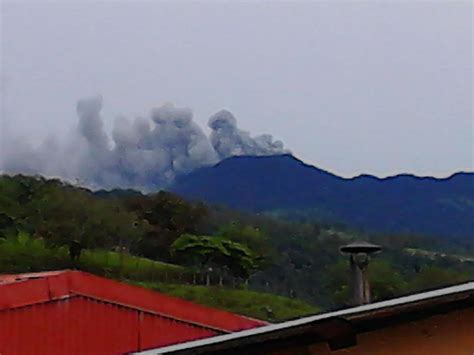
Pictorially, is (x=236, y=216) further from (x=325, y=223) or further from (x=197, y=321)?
(x=197, y=321)

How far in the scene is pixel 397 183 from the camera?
581cm

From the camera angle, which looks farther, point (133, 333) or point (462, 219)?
point (462, 219)

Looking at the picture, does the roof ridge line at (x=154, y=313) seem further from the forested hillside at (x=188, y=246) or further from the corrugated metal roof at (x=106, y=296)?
the forested hillside at (x=188, y=246)

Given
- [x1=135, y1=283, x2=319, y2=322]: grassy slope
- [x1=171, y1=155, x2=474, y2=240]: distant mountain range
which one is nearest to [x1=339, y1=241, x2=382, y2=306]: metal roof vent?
[x1=135, y1=283, x2=319, y2=322]: grassy slope

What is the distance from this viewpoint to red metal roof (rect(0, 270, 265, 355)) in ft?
9.38

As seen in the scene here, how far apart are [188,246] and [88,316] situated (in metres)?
1.65

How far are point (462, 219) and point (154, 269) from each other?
2.00 m

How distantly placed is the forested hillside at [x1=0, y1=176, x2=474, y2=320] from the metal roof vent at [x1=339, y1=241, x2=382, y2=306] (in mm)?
1244

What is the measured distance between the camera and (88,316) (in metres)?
2.97

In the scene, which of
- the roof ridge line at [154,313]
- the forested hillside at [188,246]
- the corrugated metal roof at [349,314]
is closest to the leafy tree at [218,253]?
the forested hillside at [188,246]

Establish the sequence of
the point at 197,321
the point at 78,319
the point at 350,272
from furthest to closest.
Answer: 1. the point at 197,321
2. the point at 78,319
3. the point at 350,272

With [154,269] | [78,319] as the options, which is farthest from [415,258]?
[78,319]

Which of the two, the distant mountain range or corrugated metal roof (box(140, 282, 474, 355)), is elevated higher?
the distant mountain range

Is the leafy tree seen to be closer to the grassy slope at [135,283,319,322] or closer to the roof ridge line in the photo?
the grassy slope at [135,283,319,322]
